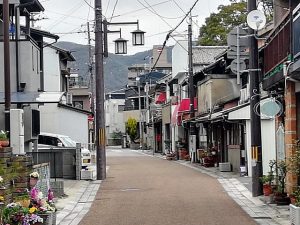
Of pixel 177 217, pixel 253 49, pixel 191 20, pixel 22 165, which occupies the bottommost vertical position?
pixel 177 217

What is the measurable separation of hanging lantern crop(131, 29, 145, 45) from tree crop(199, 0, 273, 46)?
2774 cm

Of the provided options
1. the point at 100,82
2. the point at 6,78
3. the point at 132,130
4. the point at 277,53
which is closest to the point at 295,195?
the point at 277,53

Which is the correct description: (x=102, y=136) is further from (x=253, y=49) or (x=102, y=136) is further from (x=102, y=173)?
(x=253, y=49)

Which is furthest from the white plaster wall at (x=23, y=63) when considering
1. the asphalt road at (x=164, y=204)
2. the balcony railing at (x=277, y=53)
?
the balcony railing at (x=277, y=53)

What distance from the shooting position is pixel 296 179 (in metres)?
16.3

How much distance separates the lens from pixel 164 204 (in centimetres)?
1766

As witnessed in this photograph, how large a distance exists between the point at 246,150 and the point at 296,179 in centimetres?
1140

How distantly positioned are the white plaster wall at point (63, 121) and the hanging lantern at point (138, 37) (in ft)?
46.2

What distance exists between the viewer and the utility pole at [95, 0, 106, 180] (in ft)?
90.9

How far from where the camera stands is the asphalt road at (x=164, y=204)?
1442 centimetres

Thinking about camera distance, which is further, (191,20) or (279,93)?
(191,20)

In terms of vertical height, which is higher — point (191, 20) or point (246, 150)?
point (191, 20)

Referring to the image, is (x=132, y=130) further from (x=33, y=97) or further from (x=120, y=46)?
(x=33, y=97)

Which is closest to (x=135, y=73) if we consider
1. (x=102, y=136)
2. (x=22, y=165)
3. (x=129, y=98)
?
(x=129, y=98)
